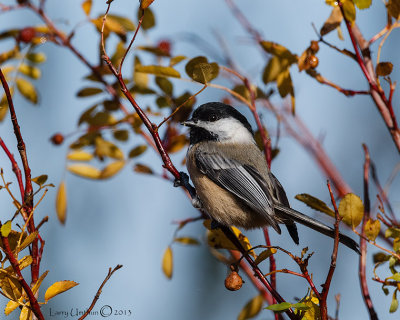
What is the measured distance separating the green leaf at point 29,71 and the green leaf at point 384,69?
3.91 ft

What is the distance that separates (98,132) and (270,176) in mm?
689

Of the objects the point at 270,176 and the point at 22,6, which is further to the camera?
the point at 270,176

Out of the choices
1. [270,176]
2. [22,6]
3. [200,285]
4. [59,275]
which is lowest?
[200,285]

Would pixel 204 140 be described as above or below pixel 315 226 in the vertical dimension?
above

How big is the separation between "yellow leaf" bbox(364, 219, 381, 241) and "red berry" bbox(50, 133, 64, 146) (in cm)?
115

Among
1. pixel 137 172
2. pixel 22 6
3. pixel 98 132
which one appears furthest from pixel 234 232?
pixel 22 6

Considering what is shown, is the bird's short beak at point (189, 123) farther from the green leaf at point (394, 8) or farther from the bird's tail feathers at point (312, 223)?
the green leaf at point (394, 8)

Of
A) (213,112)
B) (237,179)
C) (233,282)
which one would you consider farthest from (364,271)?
(213,112)

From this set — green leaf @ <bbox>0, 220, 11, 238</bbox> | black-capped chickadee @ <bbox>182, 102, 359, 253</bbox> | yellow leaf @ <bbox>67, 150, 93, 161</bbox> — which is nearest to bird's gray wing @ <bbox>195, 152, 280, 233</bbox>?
black-capped chickadee @ <bbox>182, 102, 359, 253</bbox>

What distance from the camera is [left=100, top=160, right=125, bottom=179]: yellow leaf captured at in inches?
72.4

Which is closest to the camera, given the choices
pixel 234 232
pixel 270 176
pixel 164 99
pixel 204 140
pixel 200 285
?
pixel 234 232

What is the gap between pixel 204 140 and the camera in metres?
2.20

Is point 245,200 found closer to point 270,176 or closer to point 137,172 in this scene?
point 270,176

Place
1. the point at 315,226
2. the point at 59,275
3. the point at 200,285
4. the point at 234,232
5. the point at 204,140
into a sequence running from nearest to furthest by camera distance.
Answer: the point at 234,232 → the point at 315,226 → the point at 204,140 → the point at 59,275 → the point at 200,285
